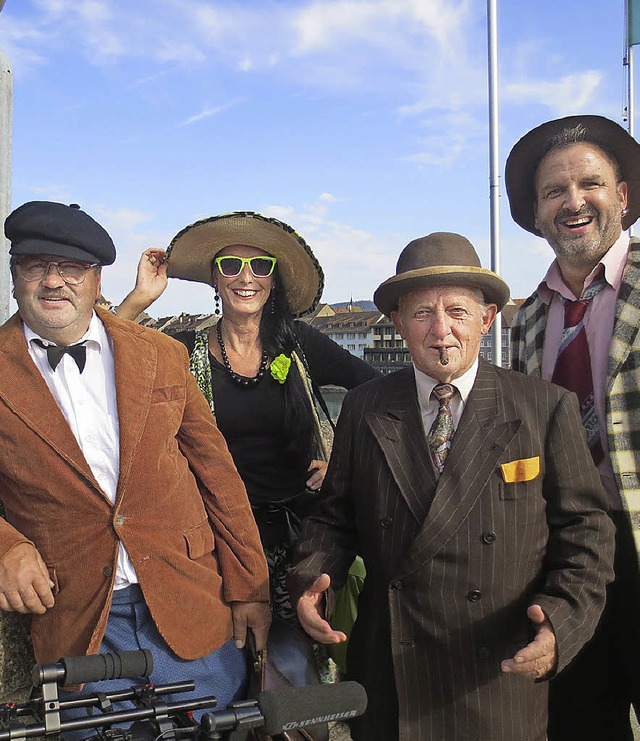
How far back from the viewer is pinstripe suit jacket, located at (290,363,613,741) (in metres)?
2.32

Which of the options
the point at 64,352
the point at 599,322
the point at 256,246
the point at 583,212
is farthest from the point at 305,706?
the point at 256,246

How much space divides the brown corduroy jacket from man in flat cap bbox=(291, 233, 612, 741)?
365mm

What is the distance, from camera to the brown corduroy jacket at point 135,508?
2.40 m

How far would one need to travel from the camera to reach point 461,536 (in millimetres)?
2334

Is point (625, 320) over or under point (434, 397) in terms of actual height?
over

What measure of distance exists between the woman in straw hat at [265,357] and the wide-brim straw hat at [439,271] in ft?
2.95

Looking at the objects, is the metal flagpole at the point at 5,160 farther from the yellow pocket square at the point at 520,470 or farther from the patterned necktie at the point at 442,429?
the yellow pocket square at the point at 520,470

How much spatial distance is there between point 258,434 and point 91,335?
3.23 feet

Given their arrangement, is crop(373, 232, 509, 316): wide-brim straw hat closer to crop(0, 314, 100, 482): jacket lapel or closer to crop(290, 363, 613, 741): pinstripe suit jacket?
crop(290, 363, 613, 741): pinstripe suit jacket

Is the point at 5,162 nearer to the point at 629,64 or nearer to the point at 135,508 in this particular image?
the point at 135,508

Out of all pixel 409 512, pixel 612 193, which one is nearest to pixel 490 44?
pixel 612 193

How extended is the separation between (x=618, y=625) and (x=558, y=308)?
1.32m

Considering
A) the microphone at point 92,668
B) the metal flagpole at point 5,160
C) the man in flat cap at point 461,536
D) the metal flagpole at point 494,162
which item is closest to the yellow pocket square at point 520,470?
the man in flat cap at point 461,536

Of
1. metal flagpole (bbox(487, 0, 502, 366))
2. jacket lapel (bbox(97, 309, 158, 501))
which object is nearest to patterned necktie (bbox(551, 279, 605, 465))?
jacket lapel (bbox(97, 309, 158, 501))
